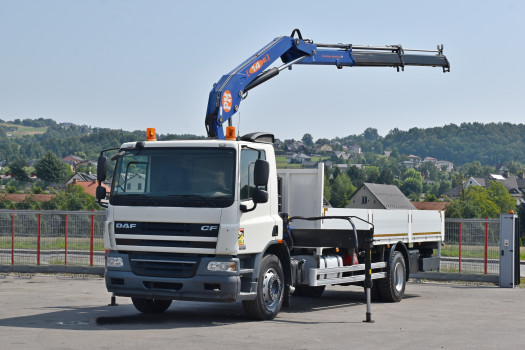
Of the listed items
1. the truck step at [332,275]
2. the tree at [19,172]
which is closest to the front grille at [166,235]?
the truck step at [332,275]

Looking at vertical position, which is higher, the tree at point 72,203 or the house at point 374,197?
the house at point 374,197

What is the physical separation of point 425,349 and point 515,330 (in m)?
2.80

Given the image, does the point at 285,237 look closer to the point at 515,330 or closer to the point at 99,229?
the point at 515,330

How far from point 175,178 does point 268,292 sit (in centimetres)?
239

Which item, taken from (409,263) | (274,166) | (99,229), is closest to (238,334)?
(274,166)

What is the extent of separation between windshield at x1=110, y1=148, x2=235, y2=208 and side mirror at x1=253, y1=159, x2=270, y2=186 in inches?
14.7

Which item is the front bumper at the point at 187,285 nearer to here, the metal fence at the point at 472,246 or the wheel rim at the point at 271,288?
the wheel rim at the point at 271,288

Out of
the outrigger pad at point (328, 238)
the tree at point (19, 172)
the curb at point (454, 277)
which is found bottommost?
the curb at point (454, 277)

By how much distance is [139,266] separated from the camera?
12953mm

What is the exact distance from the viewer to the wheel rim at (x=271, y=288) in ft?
43.9

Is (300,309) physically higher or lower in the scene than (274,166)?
lower

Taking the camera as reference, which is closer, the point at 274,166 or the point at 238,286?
the point at 238,286

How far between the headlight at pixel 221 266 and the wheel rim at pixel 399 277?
18.5 feet

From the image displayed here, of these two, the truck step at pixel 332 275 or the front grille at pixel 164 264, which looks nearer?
the front grille at pixel 164 264
